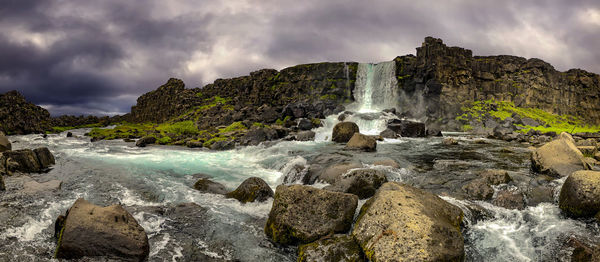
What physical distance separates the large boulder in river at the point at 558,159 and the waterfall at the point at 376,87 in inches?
2031

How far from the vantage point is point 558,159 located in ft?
47.1

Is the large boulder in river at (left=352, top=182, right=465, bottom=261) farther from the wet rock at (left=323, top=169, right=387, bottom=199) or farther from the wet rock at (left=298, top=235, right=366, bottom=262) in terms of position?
the wet rock at (left=323, top=169, right=387, bottom=199)

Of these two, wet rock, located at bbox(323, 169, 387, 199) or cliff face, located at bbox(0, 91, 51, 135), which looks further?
cliff face, located at bbox(0, 91, 51, 135)

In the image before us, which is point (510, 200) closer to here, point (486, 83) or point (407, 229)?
point (407, 229)

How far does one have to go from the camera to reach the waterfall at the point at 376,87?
6800 cm

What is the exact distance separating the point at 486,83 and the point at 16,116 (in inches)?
4127

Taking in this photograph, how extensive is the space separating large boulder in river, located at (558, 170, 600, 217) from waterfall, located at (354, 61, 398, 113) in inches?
2275

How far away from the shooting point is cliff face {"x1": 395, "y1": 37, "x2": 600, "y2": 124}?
6412cm

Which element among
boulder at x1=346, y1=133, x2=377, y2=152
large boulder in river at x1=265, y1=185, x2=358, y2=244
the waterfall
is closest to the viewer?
large boulder in river at x1=265, y1=185, x2=358, y2=244

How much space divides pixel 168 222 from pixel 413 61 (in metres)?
68.2

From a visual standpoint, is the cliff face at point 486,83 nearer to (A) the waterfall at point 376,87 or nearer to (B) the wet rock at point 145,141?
(A) the waterfall at point 376,87

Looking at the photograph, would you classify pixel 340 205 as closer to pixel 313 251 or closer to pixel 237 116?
pixel 313 251

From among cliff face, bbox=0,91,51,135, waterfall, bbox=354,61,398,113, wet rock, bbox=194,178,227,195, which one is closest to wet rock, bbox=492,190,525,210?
wet rock, bbox=194,178,227,195

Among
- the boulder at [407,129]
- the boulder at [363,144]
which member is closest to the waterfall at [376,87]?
the boulder at [407,129]
